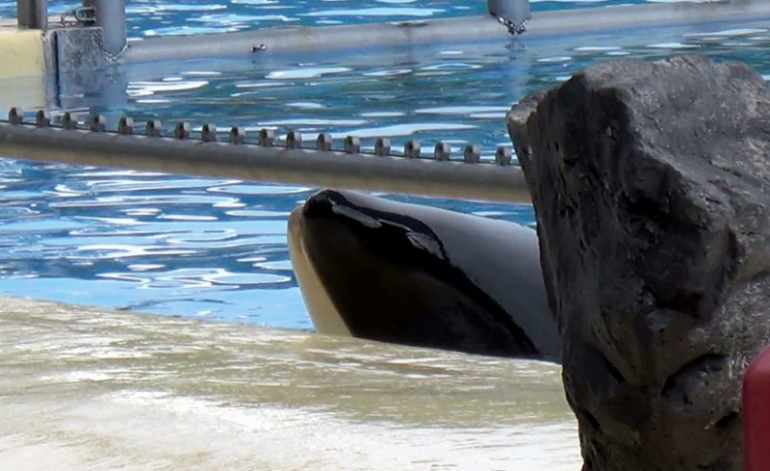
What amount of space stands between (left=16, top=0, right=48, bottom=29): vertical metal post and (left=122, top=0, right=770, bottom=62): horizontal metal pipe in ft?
1.92

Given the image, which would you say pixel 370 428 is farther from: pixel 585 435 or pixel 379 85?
pixel 379 85

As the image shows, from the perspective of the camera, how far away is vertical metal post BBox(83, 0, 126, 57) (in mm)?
9719

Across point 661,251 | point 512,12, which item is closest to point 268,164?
point 661,251

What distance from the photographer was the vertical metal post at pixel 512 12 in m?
11.0

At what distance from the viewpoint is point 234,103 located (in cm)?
851

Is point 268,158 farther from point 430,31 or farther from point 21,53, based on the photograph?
point 430,31

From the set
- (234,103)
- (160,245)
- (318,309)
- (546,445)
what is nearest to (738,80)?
(546,445)

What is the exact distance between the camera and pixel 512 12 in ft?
36.3

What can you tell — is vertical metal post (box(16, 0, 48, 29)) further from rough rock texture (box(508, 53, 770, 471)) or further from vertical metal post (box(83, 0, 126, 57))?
rough rock texture (box(508, 53, 770, 471))

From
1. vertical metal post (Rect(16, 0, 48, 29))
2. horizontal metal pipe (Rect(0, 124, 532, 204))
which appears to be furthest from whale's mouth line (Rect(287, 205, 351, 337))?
vertical metal post (Rect(16, 0, 48, 29))

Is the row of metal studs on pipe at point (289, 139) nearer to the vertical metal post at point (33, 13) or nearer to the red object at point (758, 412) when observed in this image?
the red object at point (758, 412)

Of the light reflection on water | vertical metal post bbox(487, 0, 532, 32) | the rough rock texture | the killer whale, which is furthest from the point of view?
vertical metal post bbox(487, 0, 532, 32)

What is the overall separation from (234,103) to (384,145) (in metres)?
4.55

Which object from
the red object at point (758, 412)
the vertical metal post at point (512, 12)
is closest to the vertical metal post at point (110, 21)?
the vertical metal post at point (512, 12)
